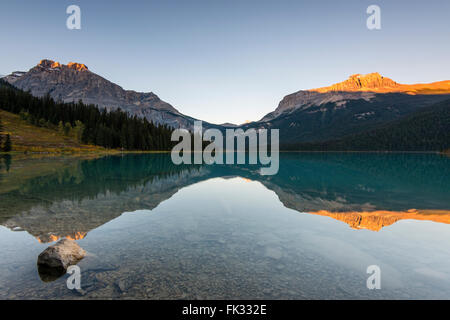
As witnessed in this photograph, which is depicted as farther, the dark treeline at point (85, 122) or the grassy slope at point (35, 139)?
the dark treeline at point (85, 122)

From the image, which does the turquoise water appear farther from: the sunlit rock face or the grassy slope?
the grassy slope

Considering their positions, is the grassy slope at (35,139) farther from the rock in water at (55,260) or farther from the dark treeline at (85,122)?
the rock in water at (55,260)

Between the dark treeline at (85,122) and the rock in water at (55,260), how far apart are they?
14666 centimetres

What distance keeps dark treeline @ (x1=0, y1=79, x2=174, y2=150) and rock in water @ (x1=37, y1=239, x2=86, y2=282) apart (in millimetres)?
146662

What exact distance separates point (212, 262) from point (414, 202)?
26.1 meters

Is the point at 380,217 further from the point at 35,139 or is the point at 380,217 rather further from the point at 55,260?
the point at 35,139

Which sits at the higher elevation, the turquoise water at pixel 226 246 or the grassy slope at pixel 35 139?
the grassy slope at pixel 35 139

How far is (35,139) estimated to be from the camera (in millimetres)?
106938

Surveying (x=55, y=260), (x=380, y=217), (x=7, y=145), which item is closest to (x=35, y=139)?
(x=7, y=145)

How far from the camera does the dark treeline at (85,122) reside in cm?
13712

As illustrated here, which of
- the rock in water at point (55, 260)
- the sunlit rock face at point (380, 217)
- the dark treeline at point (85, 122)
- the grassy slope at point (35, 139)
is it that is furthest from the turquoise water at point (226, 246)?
the dark treeline at point (85, 122)

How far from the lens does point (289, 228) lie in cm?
1659

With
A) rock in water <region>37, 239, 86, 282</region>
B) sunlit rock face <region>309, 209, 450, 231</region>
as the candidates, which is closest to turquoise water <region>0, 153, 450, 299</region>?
sunlit rock face <region>309, 209, 450, 231</region>

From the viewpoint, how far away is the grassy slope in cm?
9841
